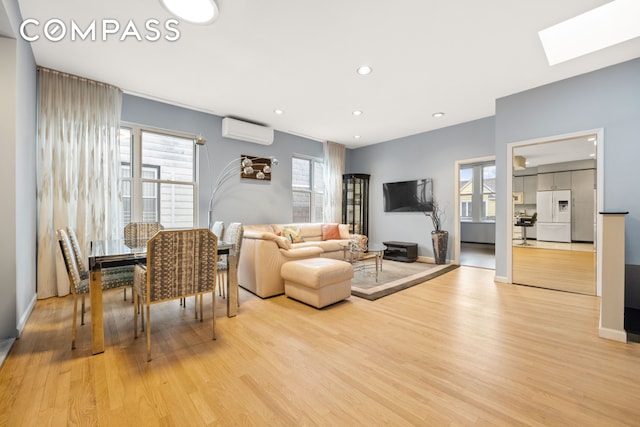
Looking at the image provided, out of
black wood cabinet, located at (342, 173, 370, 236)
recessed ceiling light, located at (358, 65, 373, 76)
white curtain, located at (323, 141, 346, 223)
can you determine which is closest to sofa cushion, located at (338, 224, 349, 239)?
white curtain, located at (323, 141, 346, 223)

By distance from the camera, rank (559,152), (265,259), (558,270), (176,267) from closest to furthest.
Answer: (176,267)
(265,259)
(558,270)
(559,152)

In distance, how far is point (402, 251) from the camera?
18.5ft

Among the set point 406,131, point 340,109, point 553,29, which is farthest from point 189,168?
point 553,29

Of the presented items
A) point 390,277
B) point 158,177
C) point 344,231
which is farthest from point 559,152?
point 158,177

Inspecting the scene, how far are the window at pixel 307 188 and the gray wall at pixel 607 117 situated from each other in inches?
156

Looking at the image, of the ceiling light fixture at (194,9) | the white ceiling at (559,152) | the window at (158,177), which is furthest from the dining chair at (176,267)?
the white ceiling at (559,152)

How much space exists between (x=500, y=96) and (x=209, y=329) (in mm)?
5000

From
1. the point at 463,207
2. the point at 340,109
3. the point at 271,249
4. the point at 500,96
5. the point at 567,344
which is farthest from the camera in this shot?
the point at 463,207

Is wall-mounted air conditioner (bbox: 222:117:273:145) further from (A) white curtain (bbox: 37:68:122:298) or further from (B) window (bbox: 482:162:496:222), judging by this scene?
(B) window (bbox: 482:162:496:222)

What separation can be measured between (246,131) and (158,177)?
170cm

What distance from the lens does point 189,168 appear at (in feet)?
14.7

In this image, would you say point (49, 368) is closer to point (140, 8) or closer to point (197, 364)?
point (197, 364)

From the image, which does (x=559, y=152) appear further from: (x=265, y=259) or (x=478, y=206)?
(x=265, y=259)

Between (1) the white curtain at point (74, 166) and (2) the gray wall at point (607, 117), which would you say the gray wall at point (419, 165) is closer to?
(2) the gray wall at point (607, 117)
